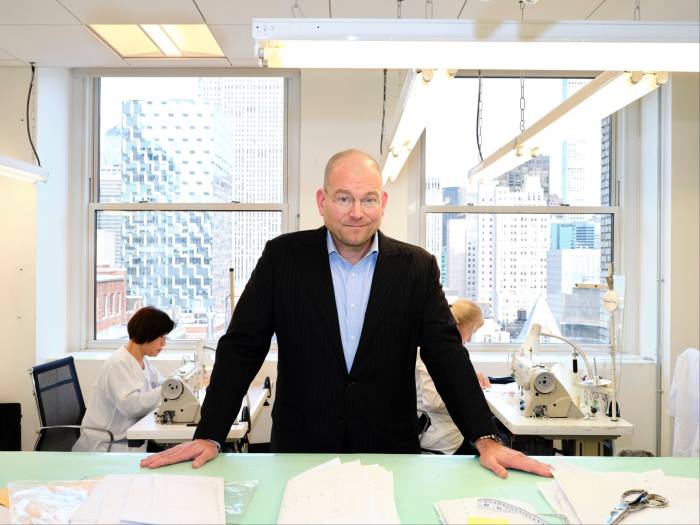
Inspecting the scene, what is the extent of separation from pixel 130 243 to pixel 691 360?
4027 mm

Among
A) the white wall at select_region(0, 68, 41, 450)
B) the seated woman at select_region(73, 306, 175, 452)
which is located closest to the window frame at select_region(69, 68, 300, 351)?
the white wall at select_region(0, 68, 41, 450)

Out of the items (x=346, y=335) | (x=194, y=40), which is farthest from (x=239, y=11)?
(x=346, y=335)

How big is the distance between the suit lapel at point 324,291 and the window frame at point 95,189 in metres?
2.89

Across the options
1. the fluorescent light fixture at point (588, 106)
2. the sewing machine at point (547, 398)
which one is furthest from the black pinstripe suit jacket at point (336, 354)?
the sewing machine at point (547, 398)

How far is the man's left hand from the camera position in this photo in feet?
4.04

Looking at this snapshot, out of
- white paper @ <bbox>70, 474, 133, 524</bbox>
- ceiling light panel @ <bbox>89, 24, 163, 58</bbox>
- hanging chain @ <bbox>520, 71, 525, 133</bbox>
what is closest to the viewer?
white paper @ <bbox>70, 474, 133, 524</bbox>

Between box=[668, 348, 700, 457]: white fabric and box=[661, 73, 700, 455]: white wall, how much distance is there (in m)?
0.84

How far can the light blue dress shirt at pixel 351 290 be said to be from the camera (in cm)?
161

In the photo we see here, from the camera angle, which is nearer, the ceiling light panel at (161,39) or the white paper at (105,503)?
the white paper at (105,503)

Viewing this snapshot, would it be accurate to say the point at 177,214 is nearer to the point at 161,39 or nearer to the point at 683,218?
the point at 161,39

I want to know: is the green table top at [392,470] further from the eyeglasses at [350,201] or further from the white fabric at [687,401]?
the white fabric at [687,401]

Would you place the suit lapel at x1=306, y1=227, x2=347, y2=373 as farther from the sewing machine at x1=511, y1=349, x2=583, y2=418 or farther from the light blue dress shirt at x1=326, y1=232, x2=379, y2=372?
the sewing machine at x1=511, y1=349, x2=583, y2=418

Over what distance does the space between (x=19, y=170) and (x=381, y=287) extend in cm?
252

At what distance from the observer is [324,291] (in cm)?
160
